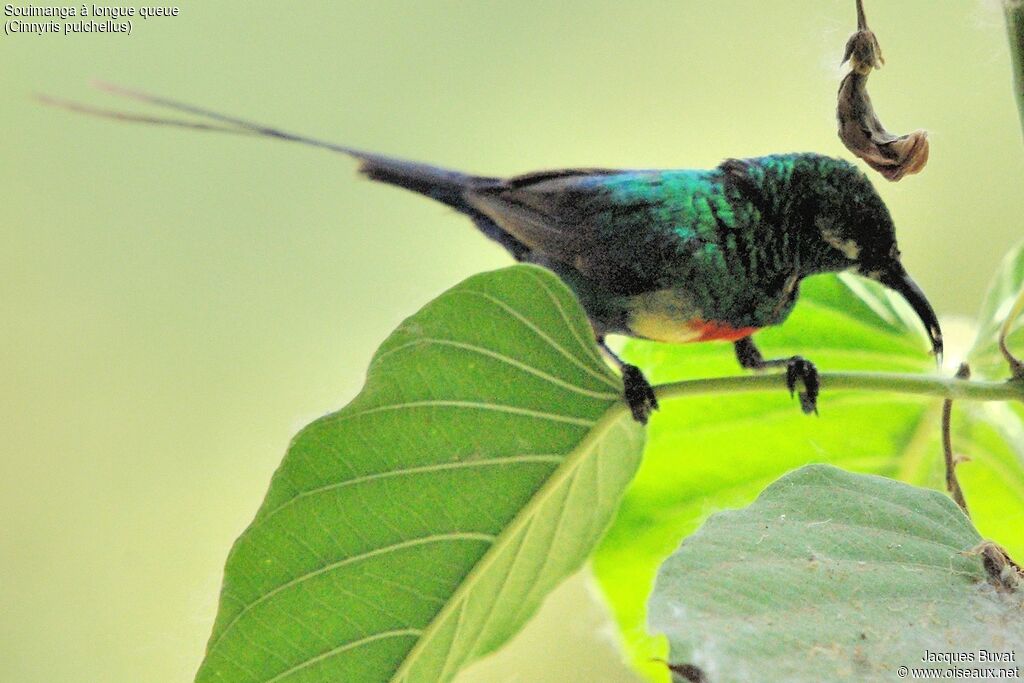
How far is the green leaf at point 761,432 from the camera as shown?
1.39 meters

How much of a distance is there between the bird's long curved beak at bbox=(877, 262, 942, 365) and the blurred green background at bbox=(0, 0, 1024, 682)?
129cm

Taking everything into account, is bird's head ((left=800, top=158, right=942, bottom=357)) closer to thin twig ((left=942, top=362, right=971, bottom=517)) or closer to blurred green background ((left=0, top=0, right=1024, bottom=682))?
thin twig ((left=942, top=362, right=971, bottom=517))

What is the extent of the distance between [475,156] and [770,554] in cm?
244

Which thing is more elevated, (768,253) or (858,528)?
(768,253)

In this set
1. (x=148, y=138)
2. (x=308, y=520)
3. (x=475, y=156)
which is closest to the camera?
(x=308, y=520)

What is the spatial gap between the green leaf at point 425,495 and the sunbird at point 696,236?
212mm

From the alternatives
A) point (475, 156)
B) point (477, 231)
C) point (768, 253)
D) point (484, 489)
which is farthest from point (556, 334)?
point (475, 156)

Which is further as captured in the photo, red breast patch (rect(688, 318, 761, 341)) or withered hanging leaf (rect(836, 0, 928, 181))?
red breast patch (rect(688, 318, 761, 341))

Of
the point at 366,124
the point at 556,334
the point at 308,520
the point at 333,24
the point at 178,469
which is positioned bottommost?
the point at 178,469

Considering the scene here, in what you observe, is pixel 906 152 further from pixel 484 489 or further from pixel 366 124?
pixel 366 124

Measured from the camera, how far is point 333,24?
10.2 feet

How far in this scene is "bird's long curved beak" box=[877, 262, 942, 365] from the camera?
4.23ft

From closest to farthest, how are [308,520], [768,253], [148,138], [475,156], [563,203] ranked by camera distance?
[308,520], [768,253], [563,203], [475,156], [148,138]

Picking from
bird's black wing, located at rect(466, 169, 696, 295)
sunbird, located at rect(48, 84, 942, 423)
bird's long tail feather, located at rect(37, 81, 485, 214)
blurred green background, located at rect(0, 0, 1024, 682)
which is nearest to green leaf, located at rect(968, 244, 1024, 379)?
sunbird, located at rect(48, 84, 942, 423)
